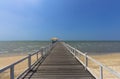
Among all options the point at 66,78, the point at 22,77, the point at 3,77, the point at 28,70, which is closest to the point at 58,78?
the point at 66,78

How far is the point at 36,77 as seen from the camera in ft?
28.2

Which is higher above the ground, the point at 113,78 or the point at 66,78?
the point at 66,78

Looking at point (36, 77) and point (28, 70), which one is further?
point (28, 70)

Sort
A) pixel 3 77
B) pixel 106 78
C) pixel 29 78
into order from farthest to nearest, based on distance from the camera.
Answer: pixel 3 77
pixel 106 78
pixel 29 78

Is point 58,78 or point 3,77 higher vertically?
point 58,78

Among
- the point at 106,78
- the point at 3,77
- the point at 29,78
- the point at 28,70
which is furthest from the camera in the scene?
the point at 3,77

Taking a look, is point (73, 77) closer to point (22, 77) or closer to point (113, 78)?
point (22, 77)

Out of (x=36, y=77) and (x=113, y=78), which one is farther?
(x=113, y=78)

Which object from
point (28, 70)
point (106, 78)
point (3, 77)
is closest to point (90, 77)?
point (28, 70)

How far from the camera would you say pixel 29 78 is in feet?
27.3

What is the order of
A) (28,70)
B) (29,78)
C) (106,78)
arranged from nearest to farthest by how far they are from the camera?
(29,78), (28,70), (106,78)

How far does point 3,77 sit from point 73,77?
35.2 feet

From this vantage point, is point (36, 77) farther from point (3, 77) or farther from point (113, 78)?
point (3, 77)

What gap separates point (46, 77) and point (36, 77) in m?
0.44
